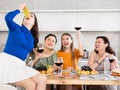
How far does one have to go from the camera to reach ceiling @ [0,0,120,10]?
4301 mm

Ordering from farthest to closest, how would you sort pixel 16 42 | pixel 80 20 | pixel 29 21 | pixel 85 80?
pixel 80 20
pixel 29 21
pixel 16 42
pixel 85 80

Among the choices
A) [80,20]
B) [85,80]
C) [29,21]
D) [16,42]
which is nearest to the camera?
[85,80]

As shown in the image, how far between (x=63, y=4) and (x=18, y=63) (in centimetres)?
261

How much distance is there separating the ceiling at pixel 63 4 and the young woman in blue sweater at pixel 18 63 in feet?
7.45

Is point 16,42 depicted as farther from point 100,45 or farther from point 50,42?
point 100,45

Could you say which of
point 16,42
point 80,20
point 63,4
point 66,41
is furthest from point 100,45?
point 63,4

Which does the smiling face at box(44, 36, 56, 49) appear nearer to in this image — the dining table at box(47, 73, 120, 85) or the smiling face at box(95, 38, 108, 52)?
the smiling face at box(95, 38, 108, 52)

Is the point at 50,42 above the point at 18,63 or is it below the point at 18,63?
above

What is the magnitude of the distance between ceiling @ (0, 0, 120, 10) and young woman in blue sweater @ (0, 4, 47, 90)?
227 cm

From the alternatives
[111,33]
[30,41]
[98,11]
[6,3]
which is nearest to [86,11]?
[98,11]

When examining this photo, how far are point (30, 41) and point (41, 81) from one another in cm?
43

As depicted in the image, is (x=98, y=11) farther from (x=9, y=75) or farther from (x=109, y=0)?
(x=9, y=75)

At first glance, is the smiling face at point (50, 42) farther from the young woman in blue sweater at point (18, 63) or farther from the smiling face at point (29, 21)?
the young woman in blue sweater at point (18, 63)

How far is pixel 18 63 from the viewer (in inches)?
77.1
